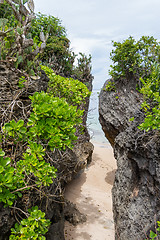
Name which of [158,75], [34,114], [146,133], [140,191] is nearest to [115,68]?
[158,75]

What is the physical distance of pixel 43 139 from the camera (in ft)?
8.11

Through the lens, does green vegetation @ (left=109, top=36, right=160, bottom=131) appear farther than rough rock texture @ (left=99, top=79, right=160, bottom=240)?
Yes

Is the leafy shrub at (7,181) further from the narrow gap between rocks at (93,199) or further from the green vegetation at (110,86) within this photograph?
the green vegetation at (110,86)

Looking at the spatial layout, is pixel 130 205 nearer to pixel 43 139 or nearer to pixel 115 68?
pixel 43 139

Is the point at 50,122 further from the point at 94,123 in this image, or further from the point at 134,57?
the point at 134,57

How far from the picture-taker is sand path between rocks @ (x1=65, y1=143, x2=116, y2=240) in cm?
494

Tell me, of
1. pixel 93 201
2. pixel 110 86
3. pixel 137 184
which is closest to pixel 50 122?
Answer: pixel 137 184

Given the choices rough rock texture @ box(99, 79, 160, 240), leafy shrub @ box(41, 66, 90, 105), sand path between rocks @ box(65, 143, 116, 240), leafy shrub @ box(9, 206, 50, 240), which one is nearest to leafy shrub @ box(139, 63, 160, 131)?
rough rock texture @ box(99, 79, 160, 240)

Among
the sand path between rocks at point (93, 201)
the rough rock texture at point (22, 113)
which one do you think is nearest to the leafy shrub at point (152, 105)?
the rough rock texture at point (22, 113)

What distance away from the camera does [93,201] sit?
6.72 m

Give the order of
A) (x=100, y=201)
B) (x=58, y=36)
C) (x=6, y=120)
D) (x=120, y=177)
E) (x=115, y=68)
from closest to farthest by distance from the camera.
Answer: (x=6, y=120)
(x=120, y=177)
(x=100, y=201)
(x=115, y=68)
(x=58, y=36)

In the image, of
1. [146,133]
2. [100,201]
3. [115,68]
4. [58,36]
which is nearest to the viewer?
[146,133]

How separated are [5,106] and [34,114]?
2.21ft

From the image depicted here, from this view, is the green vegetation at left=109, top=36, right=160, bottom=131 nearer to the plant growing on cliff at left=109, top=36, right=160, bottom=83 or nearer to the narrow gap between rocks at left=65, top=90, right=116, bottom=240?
the plant growing on cliff at left=109, top=36, right=160, bottom=83
